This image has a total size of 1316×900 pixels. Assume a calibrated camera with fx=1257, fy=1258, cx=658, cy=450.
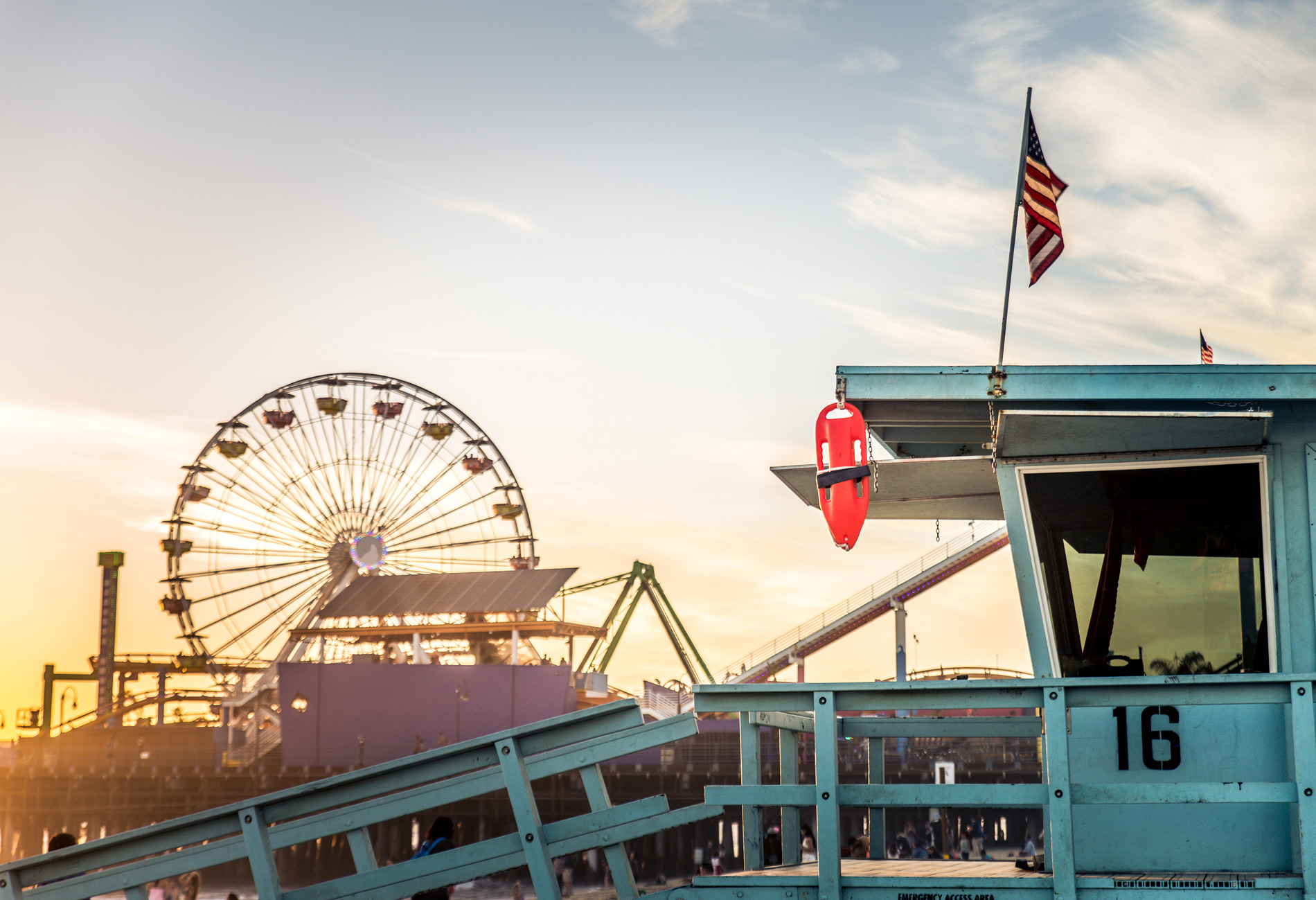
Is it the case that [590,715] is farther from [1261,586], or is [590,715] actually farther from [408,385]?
[408,385]

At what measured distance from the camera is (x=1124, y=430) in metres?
6.73

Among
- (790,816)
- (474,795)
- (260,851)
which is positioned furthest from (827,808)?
(260,851)

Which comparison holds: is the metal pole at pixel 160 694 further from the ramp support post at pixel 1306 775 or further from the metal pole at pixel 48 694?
the ramp support post at pixel 1306 775

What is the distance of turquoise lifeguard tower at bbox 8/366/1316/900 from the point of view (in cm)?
568

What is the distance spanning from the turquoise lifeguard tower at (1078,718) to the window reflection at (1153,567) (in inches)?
0.4

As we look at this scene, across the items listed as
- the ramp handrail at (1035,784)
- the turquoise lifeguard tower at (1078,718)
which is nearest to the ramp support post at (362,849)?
the turquoise lifeguard tower at (1078,718)

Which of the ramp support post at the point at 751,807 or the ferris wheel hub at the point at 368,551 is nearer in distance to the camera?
the ramp support post at the point at 751,807

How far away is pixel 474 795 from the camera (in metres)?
6.02

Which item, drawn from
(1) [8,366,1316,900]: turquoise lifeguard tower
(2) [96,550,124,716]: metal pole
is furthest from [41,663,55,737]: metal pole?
(1) [8,366,1316,900]: turquoise lifeguard tower

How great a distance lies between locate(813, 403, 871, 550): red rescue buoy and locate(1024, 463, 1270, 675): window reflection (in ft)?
3.34

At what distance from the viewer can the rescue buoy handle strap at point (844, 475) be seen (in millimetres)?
7695

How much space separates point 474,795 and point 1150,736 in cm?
362

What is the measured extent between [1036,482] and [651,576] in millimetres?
56029

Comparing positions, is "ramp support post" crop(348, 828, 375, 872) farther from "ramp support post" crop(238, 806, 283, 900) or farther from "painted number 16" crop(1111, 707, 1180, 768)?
"painted number 16" crop(1111, 707, 1180, 768)
